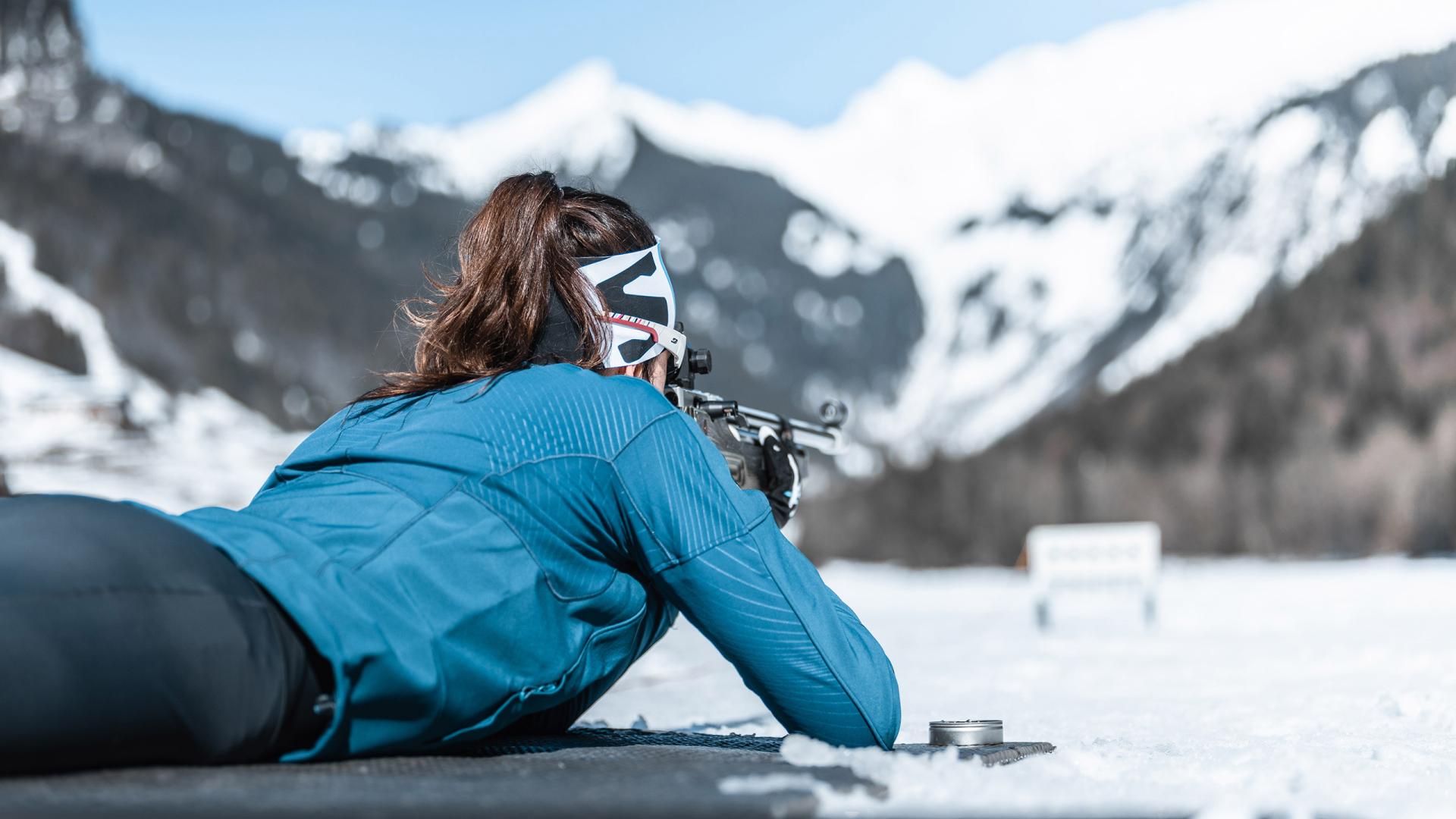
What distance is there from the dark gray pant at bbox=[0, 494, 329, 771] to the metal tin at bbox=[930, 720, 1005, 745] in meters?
0.98

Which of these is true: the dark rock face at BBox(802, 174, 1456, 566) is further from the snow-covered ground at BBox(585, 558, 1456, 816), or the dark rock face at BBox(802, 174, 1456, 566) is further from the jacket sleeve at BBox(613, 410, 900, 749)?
the jacket sleeve at BBox(613, 410, 900, 749)

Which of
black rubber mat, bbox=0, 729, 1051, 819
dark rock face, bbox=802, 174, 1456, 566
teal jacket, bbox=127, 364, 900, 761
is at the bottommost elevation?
black rubber mat, bbox=0, 729, 1051, 819

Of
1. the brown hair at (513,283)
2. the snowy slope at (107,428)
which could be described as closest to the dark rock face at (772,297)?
the snowy slope at (107,428)

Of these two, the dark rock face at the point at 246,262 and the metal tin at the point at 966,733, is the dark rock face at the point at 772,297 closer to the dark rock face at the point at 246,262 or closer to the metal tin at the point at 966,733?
the dark rock face at the point at 246,262

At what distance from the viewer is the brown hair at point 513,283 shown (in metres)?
1.79

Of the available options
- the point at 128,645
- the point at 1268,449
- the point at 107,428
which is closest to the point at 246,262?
the point at 107,428

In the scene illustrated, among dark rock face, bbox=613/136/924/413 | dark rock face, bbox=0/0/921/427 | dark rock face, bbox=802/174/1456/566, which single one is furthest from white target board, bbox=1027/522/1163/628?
dark rock face, bbox=613/136/924/413

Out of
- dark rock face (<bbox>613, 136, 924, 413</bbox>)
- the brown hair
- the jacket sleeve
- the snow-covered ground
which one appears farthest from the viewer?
dark rock face (<bbox>613, 136, 924, 413</bbox>)

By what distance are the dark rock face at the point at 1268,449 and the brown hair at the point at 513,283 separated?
45.4ft

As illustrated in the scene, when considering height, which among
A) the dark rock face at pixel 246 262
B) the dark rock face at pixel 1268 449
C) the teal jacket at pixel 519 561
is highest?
the dark rock face at pixel 246 262

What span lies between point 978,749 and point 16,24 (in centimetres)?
6819

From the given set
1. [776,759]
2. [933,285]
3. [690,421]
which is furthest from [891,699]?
[933,285]

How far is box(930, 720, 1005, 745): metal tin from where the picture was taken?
2074 millimetres

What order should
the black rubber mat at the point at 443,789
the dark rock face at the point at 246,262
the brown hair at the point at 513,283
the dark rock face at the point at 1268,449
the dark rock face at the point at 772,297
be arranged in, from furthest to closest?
the dark rock face at the point at 772,297
the dark rock face at the point at 246,262
the dark rock face at the point at 1268,449
the brown hair at the point at 513,283
the black rubber mat at the point at 443,789
